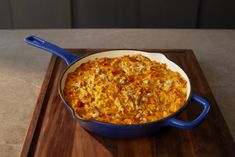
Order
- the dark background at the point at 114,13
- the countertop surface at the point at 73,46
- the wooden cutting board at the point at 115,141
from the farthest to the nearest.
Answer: the dark background at the point at 114,13 → the countertop surface at the point at 73,46 → the wooden cutting board at the point at 115,141

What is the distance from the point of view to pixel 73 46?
48.6 inches

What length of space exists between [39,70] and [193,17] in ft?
3.98

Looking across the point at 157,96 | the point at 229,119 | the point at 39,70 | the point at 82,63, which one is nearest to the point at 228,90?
the point at 229,119

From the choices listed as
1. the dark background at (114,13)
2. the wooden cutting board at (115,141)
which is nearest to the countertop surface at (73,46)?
the wooden cutting board at (115,141)

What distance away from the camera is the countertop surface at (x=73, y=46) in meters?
0.88

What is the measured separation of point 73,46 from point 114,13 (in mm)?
843

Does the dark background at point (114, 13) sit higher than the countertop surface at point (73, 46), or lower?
lower

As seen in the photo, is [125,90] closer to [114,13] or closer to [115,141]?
[115,141]

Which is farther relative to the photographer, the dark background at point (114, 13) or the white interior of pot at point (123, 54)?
the dark background at point (114, 13)

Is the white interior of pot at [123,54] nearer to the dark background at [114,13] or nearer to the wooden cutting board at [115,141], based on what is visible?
the wooden cutting board at [115,141]

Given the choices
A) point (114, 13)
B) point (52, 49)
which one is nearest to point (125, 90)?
point (52, 49)

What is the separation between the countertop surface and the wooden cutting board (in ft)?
0.21

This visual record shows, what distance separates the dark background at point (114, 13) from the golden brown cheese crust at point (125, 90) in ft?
3.66

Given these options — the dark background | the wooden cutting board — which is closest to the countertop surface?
the wooden cutting board
